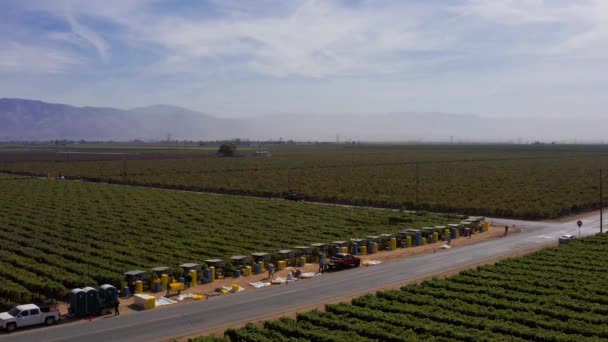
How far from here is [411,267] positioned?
38.0 metres

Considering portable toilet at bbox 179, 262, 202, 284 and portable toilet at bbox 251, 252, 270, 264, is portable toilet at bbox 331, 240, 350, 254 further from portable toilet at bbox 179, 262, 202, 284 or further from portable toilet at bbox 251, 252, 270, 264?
portable toilet at bbox 179, 262, 202, 284

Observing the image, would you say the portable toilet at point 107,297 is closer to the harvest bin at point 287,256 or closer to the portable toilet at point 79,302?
the portable toilet at point 79,302

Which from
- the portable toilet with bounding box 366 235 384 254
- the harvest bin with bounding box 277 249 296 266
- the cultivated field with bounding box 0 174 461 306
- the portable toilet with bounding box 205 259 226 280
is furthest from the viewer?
the portable toilet with bounding box 366 235 384 254

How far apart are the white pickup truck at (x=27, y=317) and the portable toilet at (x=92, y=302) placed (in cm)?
138

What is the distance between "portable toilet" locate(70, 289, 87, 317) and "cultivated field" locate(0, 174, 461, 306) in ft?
11.7

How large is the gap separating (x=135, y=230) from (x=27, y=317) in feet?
78.7

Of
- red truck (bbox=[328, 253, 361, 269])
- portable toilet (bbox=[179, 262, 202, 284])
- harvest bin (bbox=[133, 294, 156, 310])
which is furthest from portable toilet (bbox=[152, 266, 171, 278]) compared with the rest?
red truck (bbox=[328, 253, 361, 269])

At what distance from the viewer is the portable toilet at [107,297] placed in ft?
91.5

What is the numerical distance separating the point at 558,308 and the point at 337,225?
93.7ft

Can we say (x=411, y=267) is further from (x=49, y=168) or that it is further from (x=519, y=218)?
(x=49, y=168)

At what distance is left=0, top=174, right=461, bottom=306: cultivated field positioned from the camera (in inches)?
1366

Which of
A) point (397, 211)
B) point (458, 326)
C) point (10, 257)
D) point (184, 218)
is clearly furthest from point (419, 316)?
point (397, 211)

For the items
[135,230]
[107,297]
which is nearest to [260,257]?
[107,297]

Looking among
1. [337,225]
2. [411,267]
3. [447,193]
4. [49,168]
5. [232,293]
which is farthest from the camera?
[49,168]
